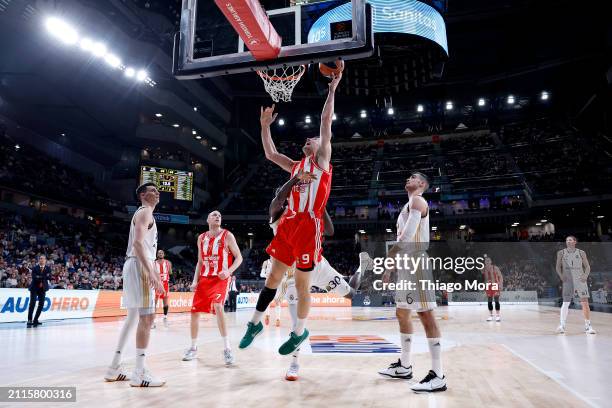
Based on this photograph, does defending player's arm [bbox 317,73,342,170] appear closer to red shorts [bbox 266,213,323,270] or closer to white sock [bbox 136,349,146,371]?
red shorts [bbox 266,213,323,270]

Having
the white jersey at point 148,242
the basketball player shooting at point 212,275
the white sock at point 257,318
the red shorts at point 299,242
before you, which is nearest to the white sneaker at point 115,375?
the white jersey at point 148,242

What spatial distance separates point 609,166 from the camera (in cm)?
2656

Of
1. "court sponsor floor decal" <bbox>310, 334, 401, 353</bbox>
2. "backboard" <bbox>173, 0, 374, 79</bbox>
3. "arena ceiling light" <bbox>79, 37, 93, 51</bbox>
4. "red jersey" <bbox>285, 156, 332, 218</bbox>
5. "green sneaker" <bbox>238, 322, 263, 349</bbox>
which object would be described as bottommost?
"court sponsor floor decal" <bbox>310, 334, 401, 353</bbox>

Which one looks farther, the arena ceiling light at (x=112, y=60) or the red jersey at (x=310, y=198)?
the arena ceiling light at (x=112, y=60)

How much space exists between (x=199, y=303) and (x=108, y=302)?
11684 mm

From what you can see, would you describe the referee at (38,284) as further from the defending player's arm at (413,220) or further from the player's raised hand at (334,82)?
the defending player's arm at (413,220)

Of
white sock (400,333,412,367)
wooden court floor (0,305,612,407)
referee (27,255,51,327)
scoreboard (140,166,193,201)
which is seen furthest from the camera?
scoreboard (140,166,193,201)

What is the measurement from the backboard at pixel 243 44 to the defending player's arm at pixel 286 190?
315cm

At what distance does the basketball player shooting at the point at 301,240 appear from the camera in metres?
4.13

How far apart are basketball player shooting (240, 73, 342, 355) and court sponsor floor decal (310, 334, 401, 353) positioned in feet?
9.88

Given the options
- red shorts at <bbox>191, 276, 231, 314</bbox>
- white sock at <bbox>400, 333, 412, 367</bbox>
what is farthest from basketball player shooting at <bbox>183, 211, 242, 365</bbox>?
white sock at <bbox>400, 333, 412, 367</bbox>

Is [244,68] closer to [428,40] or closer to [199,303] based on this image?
[199,303]

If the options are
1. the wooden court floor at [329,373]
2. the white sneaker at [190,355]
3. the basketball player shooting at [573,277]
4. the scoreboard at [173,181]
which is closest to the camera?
the wooden court floor at [329,373]

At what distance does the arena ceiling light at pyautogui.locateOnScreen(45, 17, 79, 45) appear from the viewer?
17.8 metres
